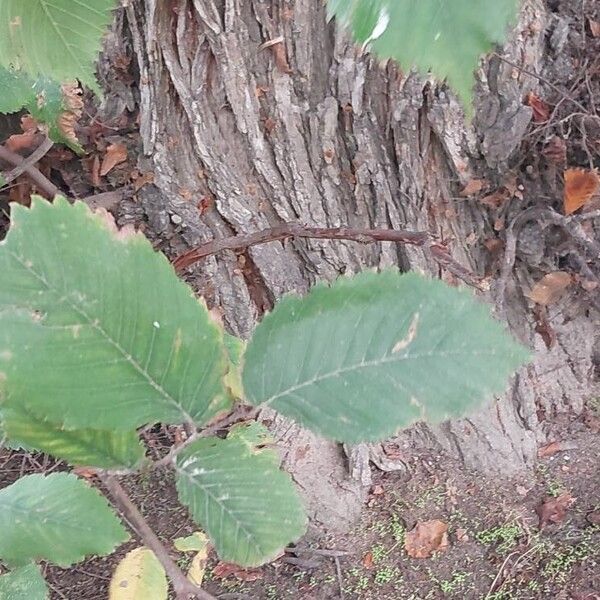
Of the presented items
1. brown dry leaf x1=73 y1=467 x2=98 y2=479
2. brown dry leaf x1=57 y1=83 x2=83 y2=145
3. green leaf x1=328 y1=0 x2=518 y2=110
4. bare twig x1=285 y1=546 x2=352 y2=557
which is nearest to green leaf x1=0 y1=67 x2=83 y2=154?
brown dry leaf x1=57 y1=83 x2=83 y2=145

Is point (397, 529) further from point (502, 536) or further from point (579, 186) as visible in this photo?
point (579, 186)

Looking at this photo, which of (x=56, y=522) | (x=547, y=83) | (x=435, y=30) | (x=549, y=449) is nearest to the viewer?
(x=435, y=30)

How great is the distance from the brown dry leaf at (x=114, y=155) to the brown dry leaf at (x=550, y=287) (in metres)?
0.83

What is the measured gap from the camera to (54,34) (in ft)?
2.08

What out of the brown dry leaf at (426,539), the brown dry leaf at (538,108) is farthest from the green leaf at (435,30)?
the brown dry leaf at (426,539)

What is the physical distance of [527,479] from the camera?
1.52 meters

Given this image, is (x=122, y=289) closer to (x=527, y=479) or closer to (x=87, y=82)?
(x=87, y=82)

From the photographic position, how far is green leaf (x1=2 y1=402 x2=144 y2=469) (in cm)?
48

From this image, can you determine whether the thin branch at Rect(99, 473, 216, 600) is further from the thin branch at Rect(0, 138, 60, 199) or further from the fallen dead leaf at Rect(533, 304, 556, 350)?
the fallen dead leaf at Rect(533, 304, 556, 350)

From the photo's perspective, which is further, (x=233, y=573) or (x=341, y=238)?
(x=233, y=573)

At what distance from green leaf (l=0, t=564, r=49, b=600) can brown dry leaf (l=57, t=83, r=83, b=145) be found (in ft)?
2.40

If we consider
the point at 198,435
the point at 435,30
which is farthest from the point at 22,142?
the point at 435,30

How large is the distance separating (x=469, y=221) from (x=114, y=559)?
104 cm

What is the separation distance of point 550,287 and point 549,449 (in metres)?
0.43
